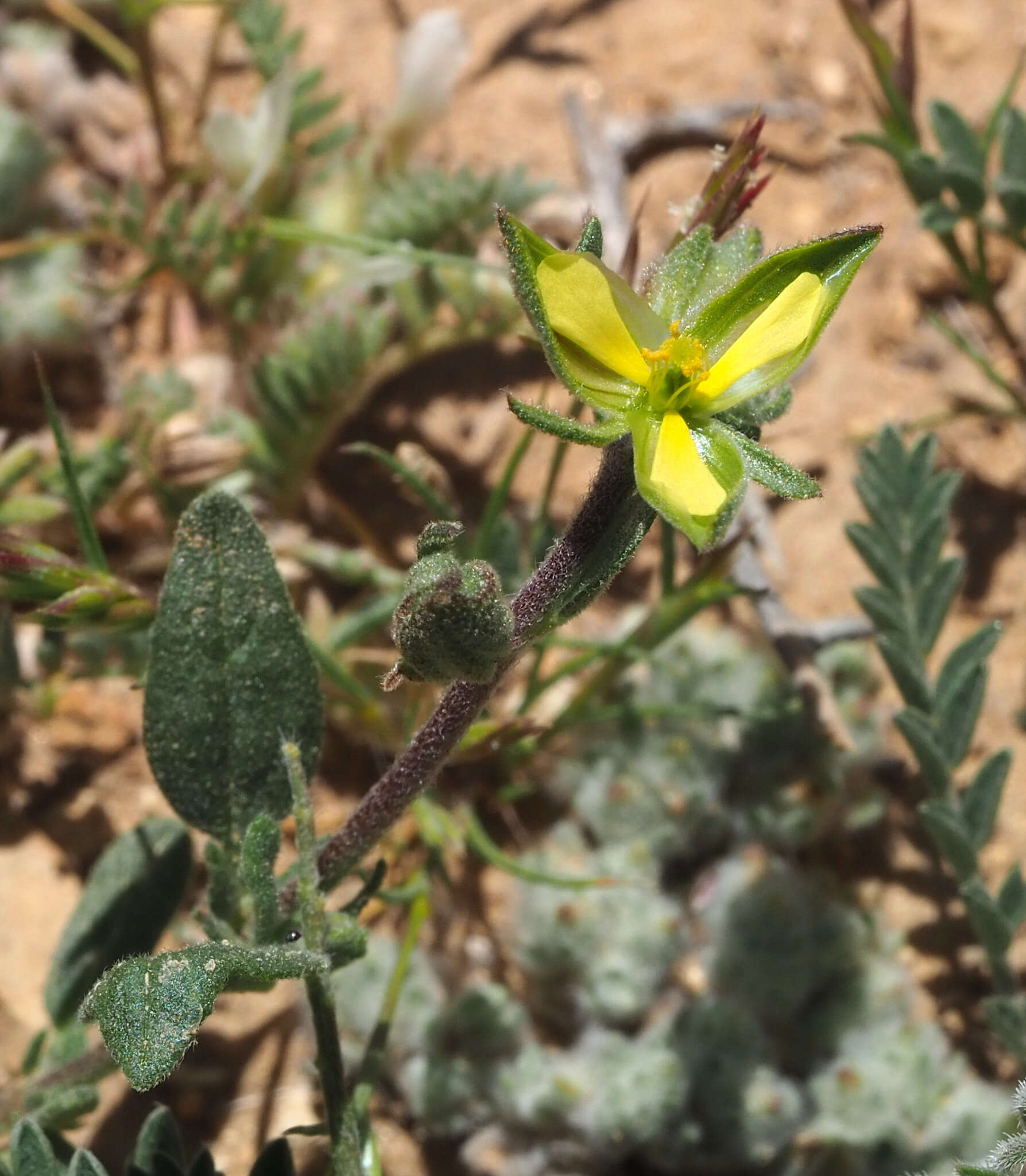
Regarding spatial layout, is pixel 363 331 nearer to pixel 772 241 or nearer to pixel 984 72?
pixel 772 241

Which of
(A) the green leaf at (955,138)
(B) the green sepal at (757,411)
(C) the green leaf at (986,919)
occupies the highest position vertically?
(A) the green leaf at (955,138)

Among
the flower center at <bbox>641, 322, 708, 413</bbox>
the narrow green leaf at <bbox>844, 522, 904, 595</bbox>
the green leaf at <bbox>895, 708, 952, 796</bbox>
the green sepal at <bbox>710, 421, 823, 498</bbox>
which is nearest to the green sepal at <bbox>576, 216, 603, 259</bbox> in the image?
the flower center at <bbox>641, 322, 708, 413</bbox>

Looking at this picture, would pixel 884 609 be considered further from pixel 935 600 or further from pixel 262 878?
pixel 262 878

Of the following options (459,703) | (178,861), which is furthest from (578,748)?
(459,703)

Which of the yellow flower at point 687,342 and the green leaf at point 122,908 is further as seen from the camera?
the green leaf at point 122,908

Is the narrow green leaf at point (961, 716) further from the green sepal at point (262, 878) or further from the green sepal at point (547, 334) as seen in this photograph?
the green sepal at point (262, 878)

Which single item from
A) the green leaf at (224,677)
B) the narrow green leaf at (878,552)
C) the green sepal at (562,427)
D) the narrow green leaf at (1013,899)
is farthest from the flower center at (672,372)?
the narrow green leaf at (1013,899)

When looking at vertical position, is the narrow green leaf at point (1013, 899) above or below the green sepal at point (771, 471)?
below
